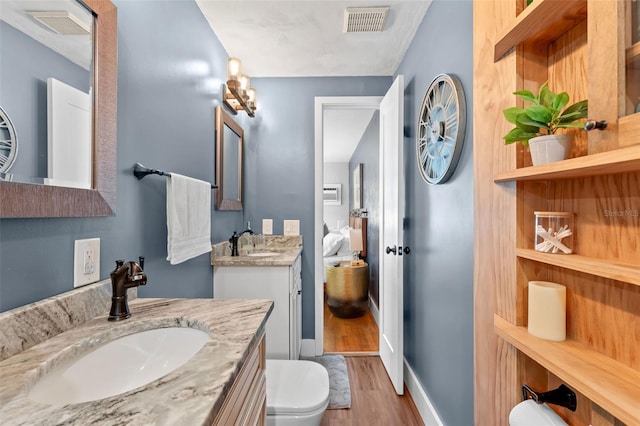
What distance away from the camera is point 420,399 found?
1804 mm

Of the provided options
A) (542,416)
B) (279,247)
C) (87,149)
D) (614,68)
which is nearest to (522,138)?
(614,68)

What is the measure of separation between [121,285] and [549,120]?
1.28 metres

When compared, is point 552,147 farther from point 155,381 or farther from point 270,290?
point 270,290

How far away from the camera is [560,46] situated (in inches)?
31.7

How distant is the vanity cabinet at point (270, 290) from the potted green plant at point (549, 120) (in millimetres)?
1510

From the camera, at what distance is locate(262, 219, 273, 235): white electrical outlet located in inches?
103

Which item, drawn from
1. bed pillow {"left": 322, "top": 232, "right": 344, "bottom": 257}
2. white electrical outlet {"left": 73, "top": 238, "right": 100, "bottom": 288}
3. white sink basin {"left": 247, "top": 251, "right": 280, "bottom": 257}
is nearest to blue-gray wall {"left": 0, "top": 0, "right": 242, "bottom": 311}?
A: white electrical outlet {"left": 73, "top": 238, "right": 100, "bottom": 288}

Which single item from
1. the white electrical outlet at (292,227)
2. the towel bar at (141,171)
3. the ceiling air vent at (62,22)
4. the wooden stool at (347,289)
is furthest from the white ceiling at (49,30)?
the wooden stool at (347,289)

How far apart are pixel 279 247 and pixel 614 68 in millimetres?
2313

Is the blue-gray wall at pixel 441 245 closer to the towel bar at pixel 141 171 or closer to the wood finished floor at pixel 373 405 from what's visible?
the wood finished floor at pixel 373 405

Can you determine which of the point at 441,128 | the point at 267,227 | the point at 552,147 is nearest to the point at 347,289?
the point at 267,227

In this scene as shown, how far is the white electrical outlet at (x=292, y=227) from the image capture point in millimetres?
2604

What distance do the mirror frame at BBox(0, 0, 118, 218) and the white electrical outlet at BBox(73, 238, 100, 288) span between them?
98 millimetres

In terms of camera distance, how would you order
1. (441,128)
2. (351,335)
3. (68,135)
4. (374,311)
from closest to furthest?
(68,135)
(441,128)
(351,335)
(374,311)
